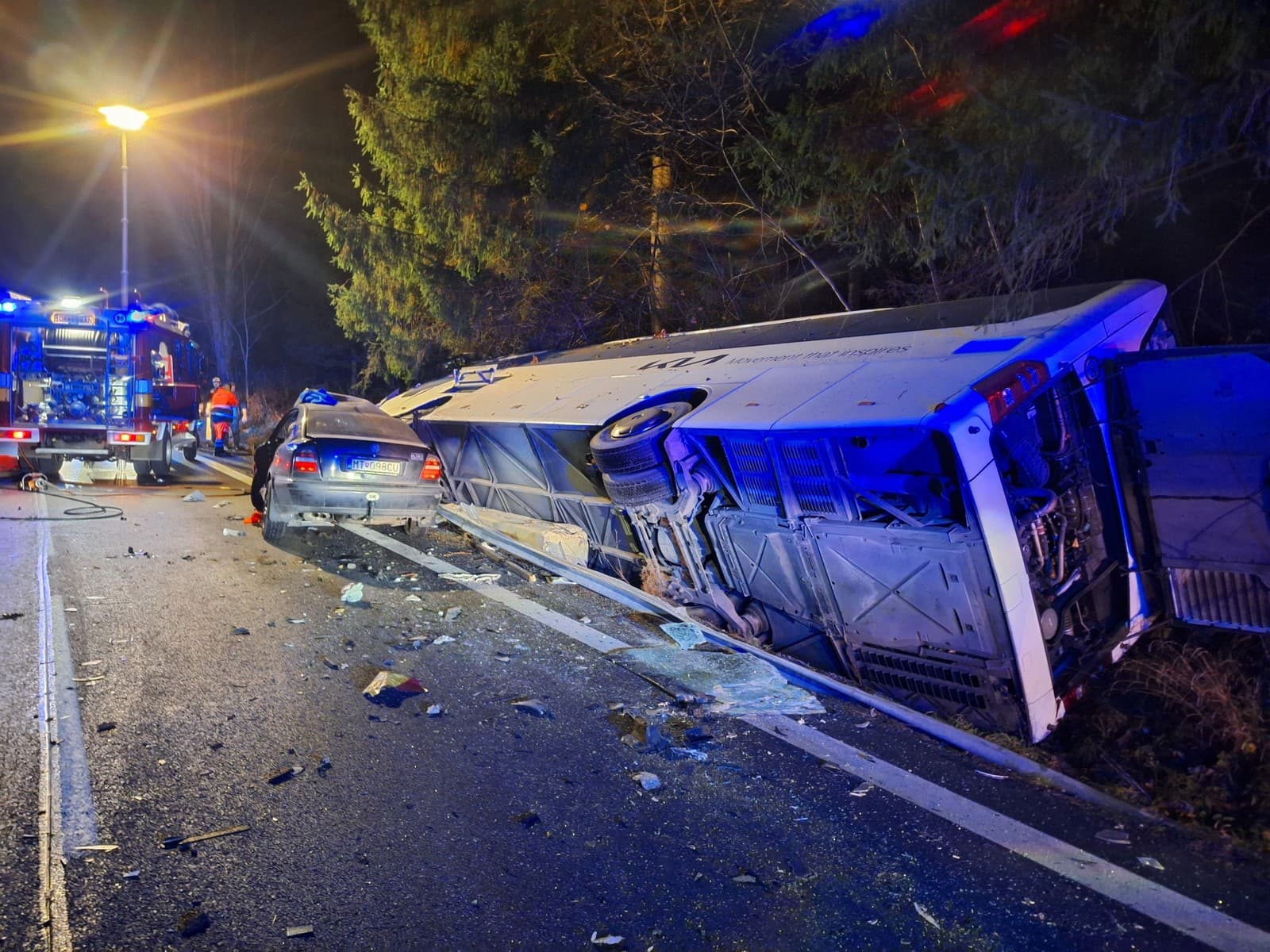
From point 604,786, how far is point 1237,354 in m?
3.45

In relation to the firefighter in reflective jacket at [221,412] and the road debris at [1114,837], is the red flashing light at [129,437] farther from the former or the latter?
the road debris at [1114,837]

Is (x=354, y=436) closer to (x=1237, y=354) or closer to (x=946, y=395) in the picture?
(x=946, y=395)

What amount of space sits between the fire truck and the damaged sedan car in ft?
21.2

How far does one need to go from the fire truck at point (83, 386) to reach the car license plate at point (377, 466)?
729 centimetres

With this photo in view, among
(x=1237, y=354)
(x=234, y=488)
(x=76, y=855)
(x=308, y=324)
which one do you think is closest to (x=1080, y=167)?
Result: (x=1237, y=354)

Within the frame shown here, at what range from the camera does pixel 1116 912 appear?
276cm

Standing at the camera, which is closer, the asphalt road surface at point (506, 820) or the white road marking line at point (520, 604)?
the asphalt road surface at point (506, 820)

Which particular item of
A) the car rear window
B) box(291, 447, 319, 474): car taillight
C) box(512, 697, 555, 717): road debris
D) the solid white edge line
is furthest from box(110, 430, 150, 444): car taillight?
the solid white edge line

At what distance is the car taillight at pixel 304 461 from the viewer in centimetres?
786

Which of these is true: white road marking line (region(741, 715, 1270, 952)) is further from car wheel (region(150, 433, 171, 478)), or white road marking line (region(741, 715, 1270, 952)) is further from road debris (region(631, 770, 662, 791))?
car wheel (region(150, 433, 171, 478))

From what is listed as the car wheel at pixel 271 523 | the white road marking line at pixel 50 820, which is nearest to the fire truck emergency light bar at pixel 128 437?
the car wheel at pixel 271 523

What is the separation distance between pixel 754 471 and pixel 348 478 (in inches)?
175

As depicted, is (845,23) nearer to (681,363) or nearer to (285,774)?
(681,363)

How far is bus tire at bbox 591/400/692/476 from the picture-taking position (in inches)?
215
